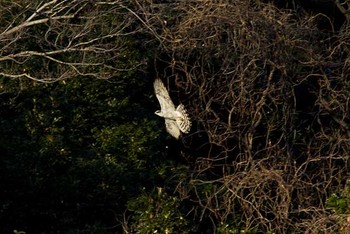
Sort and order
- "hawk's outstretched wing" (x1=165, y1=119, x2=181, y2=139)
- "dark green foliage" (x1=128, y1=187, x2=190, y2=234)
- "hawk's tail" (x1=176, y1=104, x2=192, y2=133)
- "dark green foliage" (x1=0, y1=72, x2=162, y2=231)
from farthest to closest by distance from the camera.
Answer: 1. "hawk's outstretched wing" (x1=165, y1=119, x2=181, y2=139)
2. "hawk's tail" (x1=176, y1=104, x2=192, y2=133)
3. "dark green foliage" (x1=0, y1=72, x2=162, y2=231)
4. "dark green foliage" (x1=128, y1=187, x2=190, y2=234)

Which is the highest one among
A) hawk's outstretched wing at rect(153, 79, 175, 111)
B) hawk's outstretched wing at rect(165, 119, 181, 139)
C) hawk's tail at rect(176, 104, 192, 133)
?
hawk's outstretched wing at rect(153, 79, 175, 111)

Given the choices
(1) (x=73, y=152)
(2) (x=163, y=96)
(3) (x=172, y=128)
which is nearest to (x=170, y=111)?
(2) (x=163, y=96)

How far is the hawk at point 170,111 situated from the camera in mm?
Answer: 12883

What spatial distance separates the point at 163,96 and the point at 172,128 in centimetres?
48

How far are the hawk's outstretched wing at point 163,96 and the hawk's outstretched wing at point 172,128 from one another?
0.21 m

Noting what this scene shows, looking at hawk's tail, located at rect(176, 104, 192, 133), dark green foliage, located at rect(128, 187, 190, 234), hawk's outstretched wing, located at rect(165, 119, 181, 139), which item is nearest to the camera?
dark green foliage, located at rect(128, 187, 190, 234)

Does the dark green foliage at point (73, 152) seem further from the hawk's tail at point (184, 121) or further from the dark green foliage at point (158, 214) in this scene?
the dark green foliage at point (158, 214)

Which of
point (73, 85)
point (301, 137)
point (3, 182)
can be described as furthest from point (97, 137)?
point (301, 137)

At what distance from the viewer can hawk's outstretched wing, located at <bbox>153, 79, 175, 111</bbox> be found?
12916 millimetres

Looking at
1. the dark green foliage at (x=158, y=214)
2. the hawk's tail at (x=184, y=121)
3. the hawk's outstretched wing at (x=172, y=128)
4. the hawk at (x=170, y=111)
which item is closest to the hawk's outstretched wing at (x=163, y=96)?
the hawk at (x=170, y=111)

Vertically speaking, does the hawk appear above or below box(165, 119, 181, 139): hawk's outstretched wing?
above

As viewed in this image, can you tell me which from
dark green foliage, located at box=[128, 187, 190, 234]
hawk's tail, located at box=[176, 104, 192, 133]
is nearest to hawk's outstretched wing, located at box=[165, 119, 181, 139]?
hawk's tail, located at box=[176, 104, 192, 133]

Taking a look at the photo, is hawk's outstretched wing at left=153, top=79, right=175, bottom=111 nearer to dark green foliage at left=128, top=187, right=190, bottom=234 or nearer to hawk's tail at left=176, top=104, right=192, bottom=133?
hawk's tail at left=176, top=104, right=192, bottom=133

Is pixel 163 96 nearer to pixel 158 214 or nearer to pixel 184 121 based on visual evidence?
pixel 184 121
